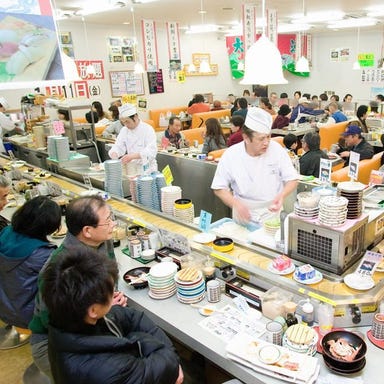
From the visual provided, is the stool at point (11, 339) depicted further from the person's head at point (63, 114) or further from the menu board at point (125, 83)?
the menu board at point (125, 83)

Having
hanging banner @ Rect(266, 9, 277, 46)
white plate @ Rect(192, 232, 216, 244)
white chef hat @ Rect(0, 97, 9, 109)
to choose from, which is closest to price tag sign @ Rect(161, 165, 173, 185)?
white plate @ Rect(192, 232, 216, 244)

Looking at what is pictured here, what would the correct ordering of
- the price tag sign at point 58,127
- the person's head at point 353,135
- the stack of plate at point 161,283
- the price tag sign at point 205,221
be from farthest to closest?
the person's head at point 353,135 → the price tag sign at point 58,127 → the price tag sign at point 205,221 → the stack of plate at point 161,283

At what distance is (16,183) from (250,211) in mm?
3226

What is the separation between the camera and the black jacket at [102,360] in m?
1.33

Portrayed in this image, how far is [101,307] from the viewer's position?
141cm

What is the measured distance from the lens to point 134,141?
491 cm

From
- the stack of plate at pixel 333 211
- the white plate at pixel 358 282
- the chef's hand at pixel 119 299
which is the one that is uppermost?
the stack of plate at pixel 333 211

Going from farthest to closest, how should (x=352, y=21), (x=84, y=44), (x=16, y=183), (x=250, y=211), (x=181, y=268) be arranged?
1. (x=352, y=21)
2. (x=84, y=44)
3. (x=16, y=183)
4. (x=250, y=211)
5. (x=181, y=268)

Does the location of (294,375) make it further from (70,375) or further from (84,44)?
(84,44)

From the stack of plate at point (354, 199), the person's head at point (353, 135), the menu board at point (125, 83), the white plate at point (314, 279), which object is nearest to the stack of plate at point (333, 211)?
the stack of plate at point (354, 199)

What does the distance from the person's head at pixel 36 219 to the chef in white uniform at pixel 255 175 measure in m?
1.36

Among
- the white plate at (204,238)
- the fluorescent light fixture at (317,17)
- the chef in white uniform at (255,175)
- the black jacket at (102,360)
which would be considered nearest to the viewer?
the black jacket at (102,360)

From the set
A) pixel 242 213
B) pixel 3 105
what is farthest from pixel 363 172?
pixel 3 105

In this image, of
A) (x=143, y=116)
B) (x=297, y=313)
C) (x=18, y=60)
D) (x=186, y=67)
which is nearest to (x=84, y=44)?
(x=143, y=116)
